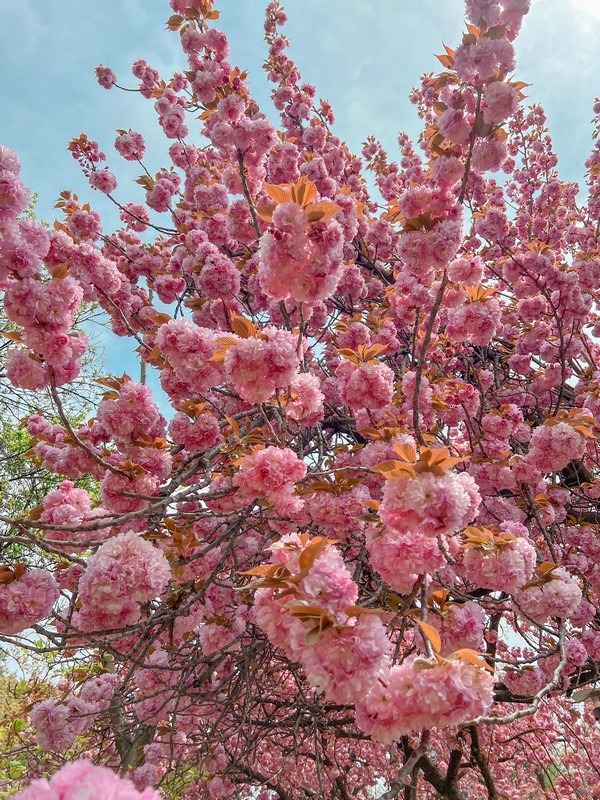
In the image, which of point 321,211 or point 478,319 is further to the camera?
point 478,319

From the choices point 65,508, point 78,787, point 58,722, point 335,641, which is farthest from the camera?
point 58,722

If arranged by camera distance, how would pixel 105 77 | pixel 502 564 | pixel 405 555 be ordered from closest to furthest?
pixel 405 555
pixel 502 564
pixel 105 77

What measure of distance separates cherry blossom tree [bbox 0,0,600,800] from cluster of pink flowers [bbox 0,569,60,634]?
0.01 meters

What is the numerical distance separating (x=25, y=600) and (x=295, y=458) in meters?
1.15

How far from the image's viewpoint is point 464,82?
194 centimetres

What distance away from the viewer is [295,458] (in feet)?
5.50

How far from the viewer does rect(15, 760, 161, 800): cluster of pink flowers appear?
524mm

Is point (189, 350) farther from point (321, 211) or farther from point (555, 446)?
point (555, 446)

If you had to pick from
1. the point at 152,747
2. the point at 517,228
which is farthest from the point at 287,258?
the point at 517,228

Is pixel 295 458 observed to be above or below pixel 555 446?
below

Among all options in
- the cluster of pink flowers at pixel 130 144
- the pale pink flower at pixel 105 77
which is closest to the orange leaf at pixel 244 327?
the cluster of pink flowers at pixel 130 144

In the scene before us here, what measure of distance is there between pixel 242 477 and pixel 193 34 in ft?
10.6

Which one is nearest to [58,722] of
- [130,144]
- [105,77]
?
[130,144]

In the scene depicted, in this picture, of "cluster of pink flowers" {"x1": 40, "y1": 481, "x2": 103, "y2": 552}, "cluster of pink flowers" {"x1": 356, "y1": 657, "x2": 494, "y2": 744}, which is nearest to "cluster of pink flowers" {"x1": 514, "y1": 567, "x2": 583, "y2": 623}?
"cluster of pink flowers" {"x1": 356, "y1": 657, "x2": 494, "y2": 744}
